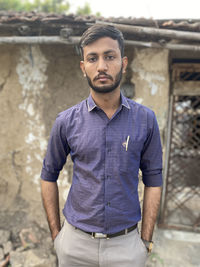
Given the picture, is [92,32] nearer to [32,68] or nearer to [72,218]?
[72,218]

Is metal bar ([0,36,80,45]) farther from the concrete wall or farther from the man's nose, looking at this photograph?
the man's nose

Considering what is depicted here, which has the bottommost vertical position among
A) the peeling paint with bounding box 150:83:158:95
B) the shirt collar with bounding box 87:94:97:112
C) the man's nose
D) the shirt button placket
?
the shirt button placket

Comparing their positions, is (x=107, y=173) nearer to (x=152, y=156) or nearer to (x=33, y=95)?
(x=152, y=156)

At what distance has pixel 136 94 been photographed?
2680 millimetres

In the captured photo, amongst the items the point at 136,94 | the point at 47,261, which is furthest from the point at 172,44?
the point at 47,261

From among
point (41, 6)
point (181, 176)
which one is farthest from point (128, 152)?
point (41, 6)

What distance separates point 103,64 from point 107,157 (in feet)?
1.92

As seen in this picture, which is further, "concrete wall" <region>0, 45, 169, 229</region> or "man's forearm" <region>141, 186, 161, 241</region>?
"concrete wall" <region>0, 45, 169, 229</region>

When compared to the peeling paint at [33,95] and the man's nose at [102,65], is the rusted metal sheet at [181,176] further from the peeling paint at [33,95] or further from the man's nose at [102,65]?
the man's nose at [102,65]

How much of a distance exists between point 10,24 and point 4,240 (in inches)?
107

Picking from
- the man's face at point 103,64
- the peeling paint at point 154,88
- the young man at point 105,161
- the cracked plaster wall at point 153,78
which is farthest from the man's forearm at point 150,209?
the peeling paint at point 154,88

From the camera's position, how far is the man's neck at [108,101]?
1.39 metres

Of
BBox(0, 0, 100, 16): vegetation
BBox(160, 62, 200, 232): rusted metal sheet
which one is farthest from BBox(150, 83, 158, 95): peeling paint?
BBox(0, 0, 100, 16): vegetation

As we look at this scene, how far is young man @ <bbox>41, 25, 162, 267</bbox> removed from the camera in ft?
4.38
